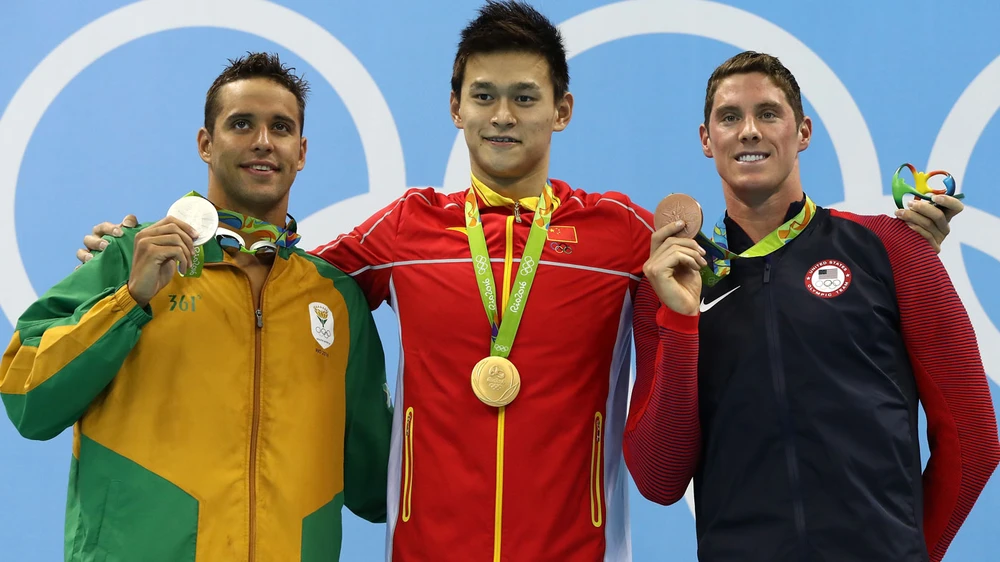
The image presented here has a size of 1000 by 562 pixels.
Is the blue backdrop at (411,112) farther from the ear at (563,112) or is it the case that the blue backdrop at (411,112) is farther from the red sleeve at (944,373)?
the red sleeve at (944,373)

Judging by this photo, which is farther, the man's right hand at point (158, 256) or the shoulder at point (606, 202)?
the shoulder at point (606, 202)

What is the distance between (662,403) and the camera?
2.28 metres

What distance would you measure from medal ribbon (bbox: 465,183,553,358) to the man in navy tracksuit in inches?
13.8

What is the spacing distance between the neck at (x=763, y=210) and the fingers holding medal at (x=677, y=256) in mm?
222

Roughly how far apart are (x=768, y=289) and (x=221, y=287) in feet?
4.22

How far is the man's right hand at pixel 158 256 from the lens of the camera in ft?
7.18

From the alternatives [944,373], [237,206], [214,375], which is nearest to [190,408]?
[214,375]

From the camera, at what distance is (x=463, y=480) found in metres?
2.41

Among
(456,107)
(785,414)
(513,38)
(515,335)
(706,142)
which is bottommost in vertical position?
(785,414)

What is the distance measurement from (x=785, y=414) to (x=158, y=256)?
1.39 meters

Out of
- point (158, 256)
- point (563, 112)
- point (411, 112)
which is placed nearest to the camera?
point (158, 256)

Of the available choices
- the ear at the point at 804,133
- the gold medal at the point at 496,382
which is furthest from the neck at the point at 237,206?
the ear at the point at 804,133

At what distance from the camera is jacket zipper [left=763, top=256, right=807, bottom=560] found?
2184mm

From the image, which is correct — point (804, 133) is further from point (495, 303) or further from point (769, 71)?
point (495, 303)
